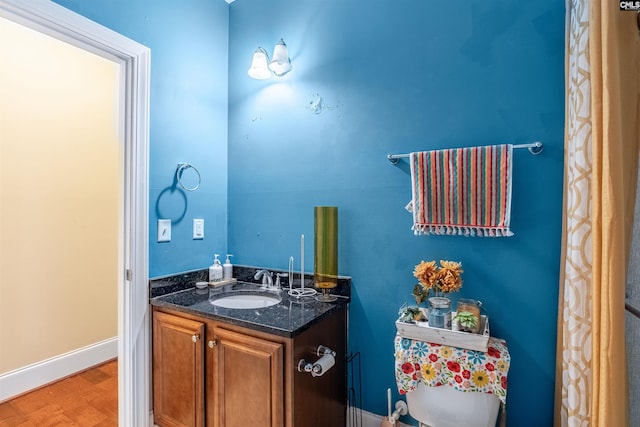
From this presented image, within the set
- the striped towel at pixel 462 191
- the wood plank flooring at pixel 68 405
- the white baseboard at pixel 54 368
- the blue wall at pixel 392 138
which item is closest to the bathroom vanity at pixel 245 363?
the blue wall at pixel 392 138

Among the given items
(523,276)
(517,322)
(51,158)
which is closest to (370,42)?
(523,276)

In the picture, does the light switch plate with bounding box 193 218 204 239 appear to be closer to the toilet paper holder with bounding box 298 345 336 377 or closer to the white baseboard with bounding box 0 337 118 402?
the toilet paper holder with bounding box 298 345 336 377

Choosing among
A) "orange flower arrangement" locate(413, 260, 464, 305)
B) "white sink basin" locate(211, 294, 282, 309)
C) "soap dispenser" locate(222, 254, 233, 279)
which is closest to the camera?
"orange flower arrangement" locate(413, 260, 464, 305)

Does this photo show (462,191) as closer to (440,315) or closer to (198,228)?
(440,315)

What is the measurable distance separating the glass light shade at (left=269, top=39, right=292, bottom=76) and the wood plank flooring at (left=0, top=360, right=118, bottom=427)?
2.32 m

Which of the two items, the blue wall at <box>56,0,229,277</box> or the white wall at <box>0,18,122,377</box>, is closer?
the blue wall at <box>56,0,229,277</box>

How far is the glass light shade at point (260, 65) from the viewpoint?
187 cm

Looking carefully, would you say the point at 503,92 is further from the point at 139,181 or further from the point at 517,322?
the point at 139,181

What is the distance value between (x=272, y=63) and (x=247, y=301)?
1.40 meters

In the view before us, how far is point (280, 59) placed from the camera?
6.00 feet

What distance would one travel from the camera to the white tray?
1.21 meters

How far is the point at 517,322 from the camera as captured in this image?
1367mm

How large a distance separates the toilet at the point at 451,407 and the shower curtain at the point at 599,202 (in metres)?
0.25

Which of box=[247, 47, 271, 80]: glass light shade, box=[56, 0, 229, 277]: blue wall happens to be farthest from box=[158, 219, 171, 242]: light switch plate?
box=[247, 47, 271, 80]: glass light shade
